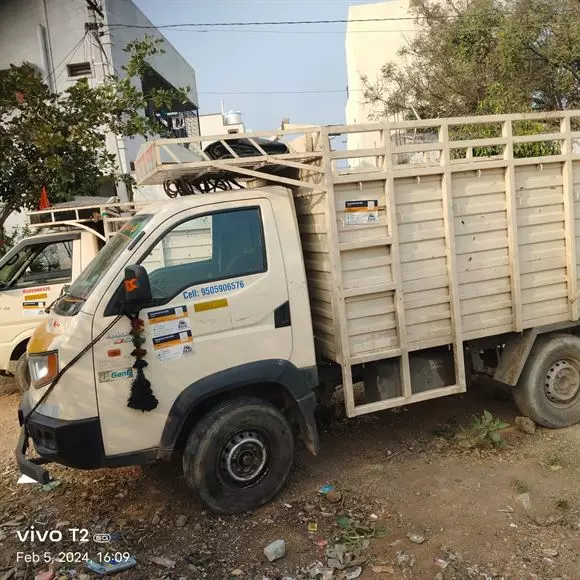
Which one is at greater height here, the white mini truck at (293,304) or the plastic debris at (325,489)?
the white mini truck at (293,304)

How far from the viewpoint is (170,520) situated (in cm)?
372

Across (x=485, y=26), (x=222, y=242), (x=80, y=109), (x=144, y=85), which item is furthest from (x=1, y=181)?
(x=485, y=26)

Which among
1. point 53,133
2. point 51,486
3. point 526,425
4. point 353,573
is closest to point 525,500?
point 526,425

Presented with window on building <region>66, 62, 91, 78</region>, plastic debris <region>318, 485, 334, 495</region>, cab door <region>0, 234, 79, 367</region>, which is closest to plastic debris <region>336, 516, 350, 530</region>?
plastic debris <region>318, 485, 334, 495</region>

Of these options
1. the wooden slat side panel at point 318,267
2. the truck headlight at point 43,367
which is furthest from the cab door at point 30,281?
the wooden slat side panel at point 318,267

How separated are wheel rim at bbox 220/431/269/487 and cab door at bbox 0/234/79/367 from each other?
3589 mm

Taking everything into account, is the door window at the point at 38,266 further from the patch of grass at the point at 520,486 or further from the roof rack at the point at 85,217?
the patch of grass at the point at 520,486

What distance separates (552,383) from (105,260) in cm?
382

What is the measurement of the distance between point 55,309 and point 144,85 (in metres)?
15.0

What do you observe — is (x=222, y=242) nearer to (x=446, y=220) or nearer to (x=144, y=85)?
(x=446, y=220)

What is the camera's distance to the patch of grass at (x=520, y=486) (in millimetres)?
3782

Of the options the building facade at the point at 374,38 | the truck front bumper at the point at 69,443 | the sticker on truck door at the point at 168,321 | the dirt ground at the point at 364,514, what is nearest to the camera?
the dirt ground at the point at 364,514

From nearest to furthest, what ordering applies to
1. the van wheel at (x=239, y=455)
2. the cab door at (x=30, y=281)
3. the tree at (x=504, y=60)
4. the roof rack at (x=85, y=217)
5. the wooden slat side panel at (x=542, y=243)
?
the van wheel at (x=239, y=455), the wooden slat side panel at (x=542, y=243), the cab door at (x=30, y=281), the roof rack at (x=85, y=217), the tree at (x=504, y=60)

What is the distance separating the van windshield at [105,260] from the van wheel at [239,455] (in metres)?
1.16
